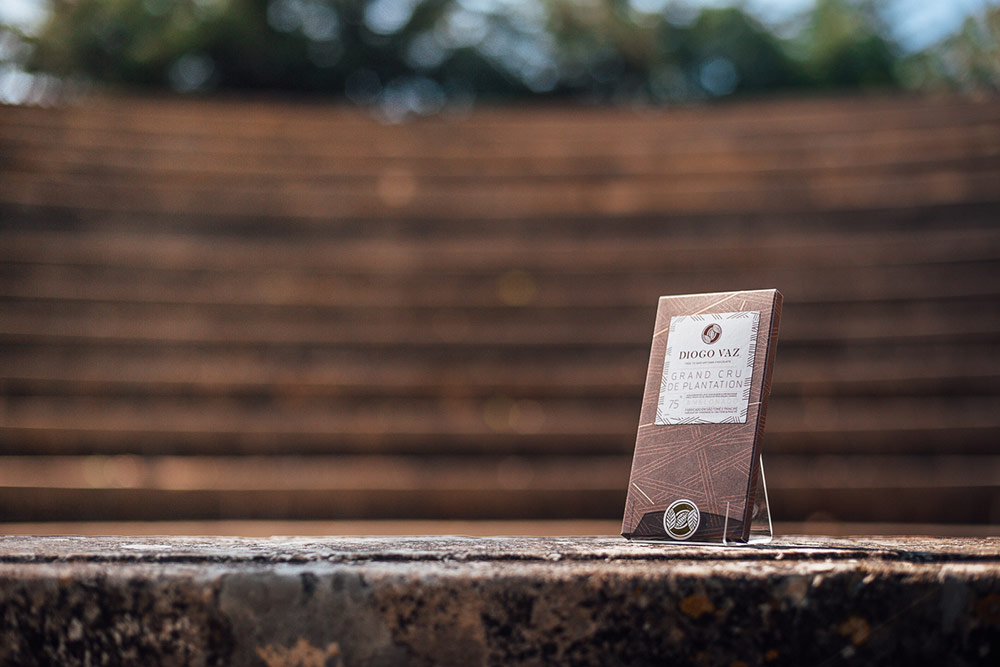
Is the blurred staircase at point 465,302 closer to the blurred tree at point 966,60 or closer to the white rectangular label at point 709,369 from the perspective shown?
the white rectangular label at point 709,369

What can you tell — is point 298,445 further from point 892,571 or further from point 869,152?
point 869,152

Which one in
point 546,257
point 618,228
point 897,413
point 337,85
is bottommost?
point 897,413

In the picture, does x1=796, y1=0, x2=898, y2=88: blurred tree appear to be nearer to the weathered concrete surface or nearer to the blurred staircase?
the blurred staircase

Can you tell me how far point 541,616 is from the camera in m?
0.85

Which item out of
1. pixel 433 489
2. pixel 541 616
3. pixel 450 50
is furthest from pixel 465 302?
pixel 450 50

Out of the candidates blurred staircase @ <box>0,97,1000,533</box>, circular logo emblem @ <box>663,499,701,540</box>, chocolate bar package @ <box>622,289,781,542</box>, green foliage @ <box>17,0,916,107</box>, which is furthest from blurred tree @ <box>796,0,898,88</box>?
circular logo emblem @ <box>663,499,701,540</box>

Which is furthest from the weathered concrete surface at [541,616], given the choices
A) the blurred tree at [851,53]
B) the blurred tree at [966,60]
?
the blurred tree at [851,53]

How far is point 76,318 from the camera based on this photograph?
4.16 metres

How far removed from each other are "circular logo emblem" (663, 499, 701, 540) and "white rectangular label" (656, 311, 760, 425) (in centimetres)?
11

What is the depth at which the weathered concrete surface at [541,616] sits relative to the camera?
84 centimetres

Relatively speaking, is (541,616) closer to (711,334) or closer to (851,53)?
(711,334)

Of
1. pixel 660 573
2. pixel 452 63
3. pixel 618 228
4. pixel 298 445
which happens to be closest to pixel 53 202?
pixel 298 445

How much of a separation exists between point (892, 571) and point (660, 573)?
234mm

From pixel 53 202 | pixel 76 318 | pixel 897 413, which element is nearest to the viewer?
pixel 897 413
